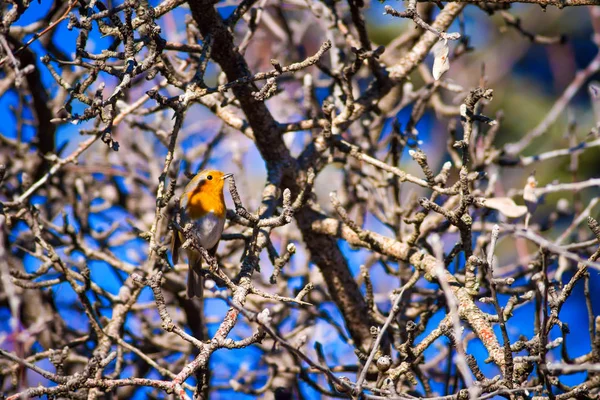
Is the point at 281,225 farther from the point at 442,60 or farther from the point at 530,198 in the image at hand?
the point at 530,198

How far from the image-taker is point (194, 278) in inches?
148

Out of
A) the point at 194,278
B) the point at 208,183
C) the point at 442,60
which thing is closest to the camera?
the point at 442,60

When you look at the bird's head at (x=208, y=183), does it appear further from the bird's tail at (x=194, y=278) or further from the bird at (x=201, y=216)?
the bird's tail at (x=194, y=278)

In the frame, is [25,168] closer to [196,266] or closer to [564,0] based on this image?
[196,266]

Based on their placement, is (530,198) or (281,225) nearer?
(281,225)

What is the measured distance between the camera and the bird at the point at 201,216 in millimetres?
3613

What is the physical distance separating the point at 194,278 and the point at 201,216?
38 centimetres

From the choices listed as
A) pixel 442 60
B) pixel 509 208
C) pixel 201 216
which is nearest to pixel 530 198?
pixel 509 208

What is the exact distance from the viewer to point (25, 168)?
4.23 metres

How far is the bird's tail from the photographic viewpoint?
3605mm

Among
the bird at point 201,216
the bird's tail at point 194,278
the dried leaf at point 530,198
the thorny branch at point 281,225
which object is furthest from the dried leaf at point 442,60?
the bird's tail at point 194,278

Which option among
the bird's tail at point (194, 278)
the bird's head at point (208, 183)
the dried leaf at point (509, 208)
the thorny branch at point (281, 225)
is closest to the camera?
the thorny branch at point (281, 225)

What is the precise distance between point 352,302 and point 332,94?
1.27 meters

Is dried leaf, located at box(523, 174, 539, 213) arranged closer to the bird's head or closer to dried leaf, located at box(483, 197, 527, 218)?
dried leaf, located at box(483, 197, 527, 218)
